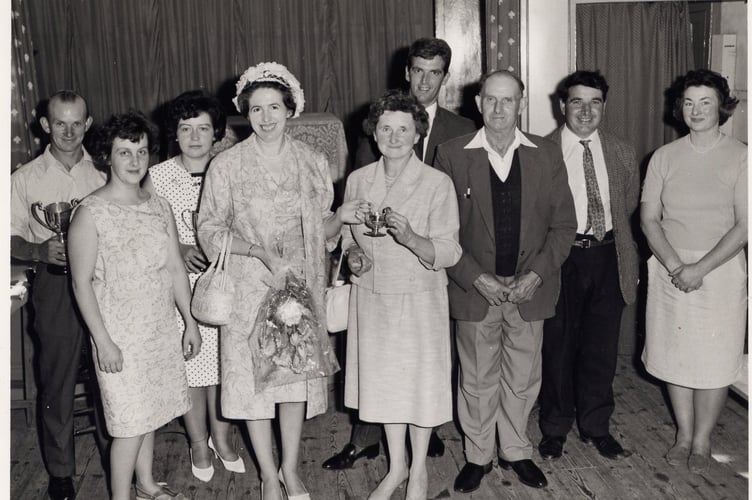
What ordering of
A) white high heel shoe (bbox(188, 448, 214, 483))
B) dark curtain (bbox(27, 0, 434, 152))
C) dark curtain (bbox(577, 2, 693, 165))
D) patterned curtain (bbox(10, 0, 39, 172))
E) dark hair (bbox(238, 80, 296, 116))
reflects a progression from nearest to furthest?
1. dark hair (bbox(238, 80, 296, 116))
2. white high heel shoe (bbox(188, 448, 214, 483))
3. patterned curtain (bbox(10, 0, 39, 172))
4. dark curtain (bbox(577, 2, 693, 165))
5. dark curtain (bbox(27, 0, 434, 152))

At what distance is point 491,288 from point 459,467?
95cm

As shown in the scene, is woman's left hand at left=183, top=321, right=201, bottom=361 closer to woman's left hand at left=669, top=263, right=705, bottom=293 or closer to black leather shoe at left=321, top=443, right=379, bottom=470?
black leather shoe at left=321, top=443, right=379, bottom=470

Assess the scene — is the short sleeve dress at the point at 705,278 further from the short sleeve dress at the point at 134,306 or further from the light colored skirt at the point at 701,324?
the short sleeve dress at the point at 134,306

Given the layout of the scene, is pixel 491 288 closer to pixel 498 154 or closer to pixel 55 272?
pixel 498 154

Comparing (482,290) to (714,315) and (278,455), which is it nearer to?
(714,315)

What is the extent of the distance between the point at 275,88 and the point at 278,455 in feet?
5.96

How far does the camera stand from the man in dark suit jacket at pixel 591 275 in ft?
12.4

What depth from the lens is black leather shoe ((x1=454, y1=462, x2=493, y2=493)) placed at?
3.54 metres

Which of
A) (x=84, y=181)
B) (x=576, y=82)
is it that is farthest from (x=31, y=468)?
(x=576, y=82)

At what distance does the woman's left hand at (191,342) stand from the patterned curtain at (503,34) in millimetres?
2632

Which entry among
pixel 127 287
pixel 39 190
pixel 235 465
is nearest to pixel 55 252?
pixel 39 190

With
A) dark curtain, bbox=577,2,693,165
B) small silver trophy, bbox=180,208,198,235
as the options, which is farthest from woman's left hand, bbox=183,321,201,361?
dark curtain, bbox=577,2,693,165

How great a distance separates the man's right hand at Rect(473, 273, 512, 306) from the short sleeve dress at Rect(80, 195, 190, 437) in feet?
4.06

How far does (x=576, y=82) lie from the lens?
3.80 m
